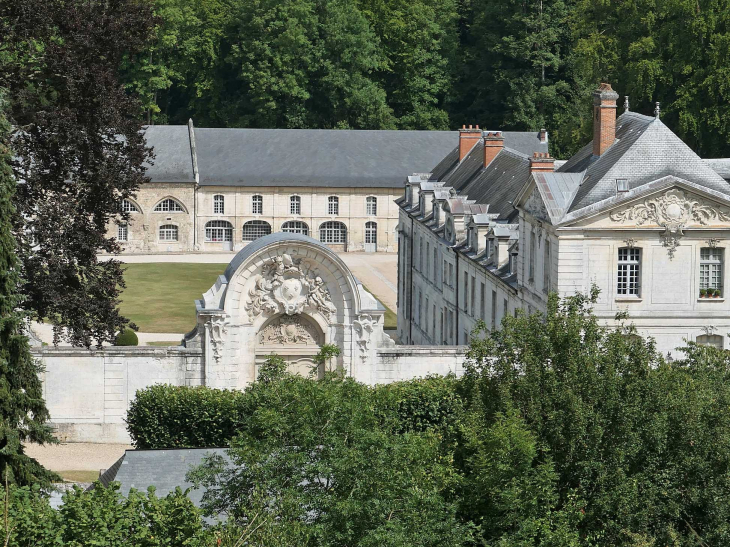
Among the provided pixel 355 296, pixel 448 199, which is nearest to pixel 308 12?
pixel 448 199

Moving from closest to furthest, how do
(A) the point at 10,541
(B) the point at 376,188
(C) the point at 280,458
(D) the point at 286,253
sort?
1. (A) the point at 10,541
2. (C) the point at 280,458
3. (D) the point at 286,253
4. (B) the point at 376,188

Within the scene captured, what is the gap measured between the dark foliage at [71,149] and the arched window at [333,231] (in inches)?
1397

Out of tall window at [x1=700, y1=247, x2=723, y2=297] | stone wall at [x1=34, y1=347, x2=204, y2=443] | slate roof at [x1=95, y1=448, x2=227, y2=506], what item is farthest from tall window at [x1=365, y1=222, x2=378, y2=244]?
slate roof at [x1=95, y1=448, x2=227, y2=506]

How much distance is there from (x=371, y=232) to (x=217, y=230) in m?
7.48

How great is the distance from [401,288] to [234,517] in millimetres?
33266

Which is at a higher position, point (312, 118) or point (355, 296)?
point (312, 118)

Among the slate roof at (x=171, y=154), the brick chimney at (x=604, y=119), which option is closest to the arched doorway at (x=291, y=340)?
the brick chimney at (x=604, y=119)

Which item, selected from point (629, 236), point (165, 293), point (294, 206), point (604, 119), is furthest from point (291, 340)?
point (294, 206)

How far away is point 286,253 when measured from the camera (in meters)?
32.7

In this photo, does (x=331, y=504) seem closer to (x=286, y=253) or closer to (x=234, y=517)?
(x=234, y=517)

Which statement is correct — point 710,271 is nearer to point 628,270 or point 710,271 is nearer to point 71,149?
point 628,270

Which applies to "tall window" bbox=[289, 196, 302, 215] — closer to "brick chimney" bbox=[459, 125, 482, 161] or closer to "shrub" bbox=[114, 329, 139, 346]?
"brick chimney" bbox=[459, 125, 482, 161]

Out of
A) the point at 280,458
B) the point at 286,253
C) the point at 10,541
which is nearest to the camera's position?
the point at 10,541

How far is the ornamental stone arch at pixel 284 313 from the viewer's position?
32.7 m
